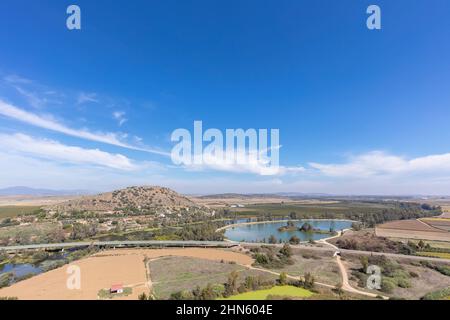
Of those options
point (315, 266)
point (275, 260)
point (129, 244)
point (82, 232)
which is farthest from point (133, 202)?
point (315, 266)

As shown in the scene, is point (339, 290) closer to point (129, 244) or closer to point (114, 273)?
point (114, 273)

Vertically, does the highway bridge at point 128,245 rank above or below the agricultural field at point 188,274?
below

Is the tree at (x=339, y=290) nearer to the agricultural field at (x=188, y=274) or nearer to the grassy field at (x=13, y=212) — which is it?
the agricultural field at (x=188, y=274)

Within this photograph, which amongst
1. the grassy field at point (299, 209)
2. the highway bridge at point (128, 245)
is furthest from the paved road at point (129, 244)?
the grassy field at point (299, 209)

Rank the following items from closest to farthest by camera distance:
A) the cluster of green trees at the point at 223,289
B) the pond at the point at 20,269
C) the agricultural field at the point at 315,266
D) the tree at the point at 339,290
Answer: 1. the cluster of green trees at the point at 223,289
2. the tree at the point at 339,290
3. the agricultural field at the point at 315,266
4. the pond at the point at 20,269

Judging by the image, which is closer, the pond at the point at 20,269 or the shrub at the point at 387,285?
the shrub at the point at 387,285

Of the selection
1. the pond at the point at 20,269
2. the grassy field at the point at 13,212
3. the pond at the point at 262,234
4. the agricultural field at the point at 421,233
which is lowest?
the pond at the point at 262,234
